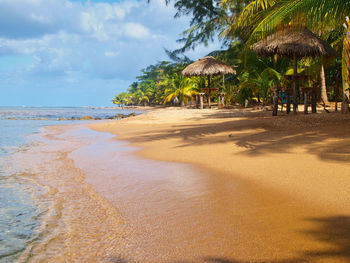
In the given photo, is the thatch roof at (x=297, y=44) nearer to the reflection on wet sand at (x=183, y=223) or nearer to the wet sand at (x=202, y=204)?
the wet sand at (x=202, y=204)

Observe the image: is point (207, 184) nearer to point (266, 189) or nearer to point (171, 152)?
point (266, 189)

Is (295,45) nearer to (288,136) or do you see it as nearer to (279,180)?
(288,136)

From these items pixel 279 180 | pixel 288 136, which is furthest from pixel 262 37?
pixel 279 180

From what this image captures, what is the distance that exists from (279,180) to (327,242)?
5.01 ft

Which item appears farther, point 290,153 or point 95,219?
point 290,153

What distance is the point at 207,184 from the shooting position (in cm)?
350

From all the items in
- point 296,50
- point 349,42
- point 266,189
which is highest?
point 296,50

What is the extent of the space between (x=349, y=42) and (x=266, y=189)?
304cm

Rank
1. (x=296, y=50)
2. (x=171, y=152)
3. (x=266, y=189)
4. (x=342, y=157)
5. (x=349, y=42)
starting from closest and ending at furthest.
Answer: (x=266, y=189)
(x=342, y=157)
(x=349, y=42)
(x=171, y=152)
(x=296, y=50)

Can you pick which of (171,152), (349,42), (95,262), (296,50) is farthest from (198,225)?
(296,50)

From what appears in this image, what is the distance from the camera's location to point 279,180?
3453 mm

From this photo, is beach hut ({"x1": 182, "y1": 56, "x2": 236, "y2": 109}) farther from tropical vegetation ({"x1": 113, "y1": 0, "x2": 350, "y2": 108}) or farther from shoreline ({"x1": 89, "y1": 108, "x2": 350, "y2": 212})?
shoreline ({"x1": 89, "y1": 108, "x2": 350, "y2": 212})

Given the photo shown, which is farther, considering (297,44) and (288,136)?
(297,44)

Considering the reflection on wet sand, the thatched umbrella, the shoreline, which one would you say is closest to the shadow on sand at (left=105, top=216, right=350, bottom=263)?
the reflection on wet sand
